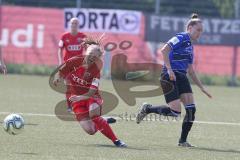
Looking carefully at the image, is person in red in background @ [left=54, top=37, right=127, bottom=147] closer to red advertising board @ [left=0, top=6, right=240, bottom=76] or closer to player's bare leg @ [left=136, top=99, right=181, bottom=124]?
player's bare leg @ [left=136, top=99, right=181, bottom=124]

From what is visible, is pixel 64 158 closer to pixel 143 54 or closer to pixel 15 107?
pixel 15 107

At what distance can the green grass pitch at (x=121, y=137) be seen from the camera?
33.6 ft

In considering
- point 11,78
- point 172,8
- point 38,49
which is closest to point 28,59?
point 38,49

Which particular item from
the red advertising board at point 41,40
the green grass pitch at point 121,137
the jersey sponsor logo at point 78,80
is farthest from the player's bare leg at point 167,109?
the red advertising board at point 41,40

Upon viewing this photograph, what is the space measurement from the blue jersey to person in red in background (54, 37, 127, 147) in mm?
A: 1080

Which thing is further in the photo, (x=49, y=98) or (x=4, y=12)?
(x=4, y=12)

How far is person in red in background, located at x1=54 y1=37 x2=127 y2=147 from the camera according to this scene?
11219mm

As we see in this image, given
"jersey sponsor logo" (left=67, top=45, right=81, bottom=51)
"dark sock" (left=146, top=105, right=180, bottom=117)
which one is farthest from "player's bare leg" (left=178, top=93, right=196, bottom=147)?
"jersey sponsor logo" (left=67, top=45, right=81, bottom=51)

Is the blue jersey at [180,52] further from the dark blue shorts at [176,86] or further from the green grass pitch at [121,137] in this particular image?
the green grass pitch at [121,137]

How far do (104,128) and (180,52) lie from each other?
1.62 meters

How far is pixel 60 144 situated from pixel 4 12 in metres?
19.6

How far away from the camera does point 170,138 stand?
41.0ft

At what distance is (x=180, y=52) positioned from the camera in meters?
11.7

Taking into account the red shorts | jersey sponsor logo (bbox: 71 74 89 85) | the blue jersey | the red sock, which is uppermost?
the blue jersey
